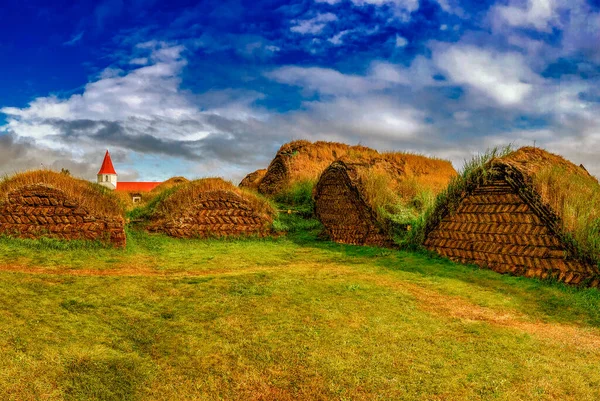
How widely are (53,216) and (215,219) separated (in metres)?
4.48

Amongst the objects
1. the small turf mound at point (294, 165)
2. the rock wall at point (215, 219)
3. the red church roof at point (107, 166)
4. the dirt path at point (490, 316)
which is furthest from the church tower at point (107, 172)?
the dirt path at point (490, 316)

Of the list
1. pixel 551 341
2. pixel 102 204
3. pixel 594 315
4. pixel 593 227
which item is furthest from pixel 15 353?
pixel 593 227

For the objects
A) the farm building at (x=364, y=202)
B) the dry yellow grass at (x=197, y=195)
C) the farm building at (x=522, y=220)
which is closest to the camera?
the farm building at (x=522, y=220)

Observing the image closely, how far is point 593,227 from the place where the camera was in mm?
8156

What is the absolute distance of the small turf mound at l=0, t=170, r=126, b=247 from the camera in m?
11.5

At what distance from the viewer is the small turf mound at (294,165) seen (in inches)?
990

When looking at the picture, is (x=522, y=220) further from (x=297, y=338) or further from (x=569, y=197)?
(x=297, y=338)

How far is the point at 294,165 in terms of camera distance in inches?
1012

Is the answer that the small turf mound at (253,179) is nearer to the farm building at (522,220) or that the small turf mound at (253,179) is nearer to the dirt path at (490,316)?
the farm building at (522,220)

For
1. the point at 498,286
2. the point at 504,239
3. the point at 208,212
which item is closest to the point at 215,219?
the point at 208,212

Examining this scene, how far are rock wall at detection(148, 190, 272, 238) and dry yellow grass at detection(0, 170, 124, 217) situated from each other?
1.87m

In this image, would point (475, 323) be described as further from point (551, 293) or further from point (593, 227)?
point (593, 227)

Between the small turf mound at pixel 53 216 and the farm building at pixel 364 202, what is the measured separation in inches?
257

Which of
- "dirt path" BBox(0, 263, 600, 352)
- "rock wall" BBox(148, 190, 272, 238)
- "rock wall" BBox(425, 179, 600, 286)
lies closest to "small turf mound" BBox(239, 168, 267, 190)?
"rock wall" BBox(148, 190, 272, 238)
